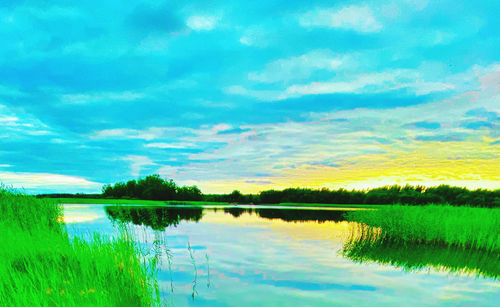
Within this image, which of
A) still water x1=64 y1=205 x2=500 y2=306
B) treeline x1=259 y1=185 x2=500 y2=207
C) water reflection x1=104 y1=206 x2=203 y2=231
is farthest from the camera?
treeline x1=259 y1=185 x2=500 y2=207

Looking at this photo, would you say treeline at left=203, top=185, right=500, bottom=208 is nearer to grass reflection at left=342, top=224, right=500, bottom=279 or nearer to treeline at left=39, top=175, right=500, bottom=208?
treeline at left=39, top=175, right=500, bottom=208

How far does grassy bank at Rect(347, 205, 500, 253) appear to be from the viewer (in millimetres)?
19109

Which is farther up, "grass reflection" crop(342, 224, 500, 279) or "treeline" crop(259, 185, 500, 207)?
"treeline" crop(259, 185, 500, 207)

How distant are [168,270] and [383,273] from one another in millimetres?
8990

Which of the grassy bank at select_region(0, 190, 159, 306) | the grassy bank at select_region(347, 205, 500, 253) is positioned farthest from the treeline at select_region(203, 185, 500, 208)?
the grassy bank at select_region(0, 190, 159, 306)

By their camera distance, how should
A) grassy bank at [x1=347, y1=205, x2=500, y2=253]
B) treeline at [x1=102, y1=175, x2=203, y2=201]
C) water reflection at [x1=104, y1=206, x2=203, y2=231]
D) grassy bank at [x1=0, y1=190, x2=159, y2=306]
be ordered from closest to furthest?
grassy bank at [x1=0, y1=190, x2=159, y2=306], grassy bank at [x1=347, y1=205, x2=500, y2=253], water reflection at [x1=104, y1=206, x2=203, y2=231], treeline at [x1=102, y1=175, x2=203, y2=201]

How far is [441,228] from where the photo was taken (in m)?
20.7

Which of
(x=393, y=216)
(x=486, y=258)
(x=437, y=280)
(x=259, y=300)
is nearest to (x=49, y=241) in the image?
(x=259, y=300)

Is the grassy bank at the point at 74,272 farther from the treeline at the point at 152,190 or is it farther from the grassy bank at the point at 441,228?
the treeline at the point at 152,190

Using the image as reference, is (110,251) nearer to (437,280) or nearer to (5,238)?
(5,238)

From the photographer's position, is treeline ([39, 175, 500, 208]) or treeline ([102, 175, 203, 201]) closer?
treeline ([39, 175, 500, 208])

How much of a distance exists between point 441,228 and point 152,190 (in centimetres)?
8984

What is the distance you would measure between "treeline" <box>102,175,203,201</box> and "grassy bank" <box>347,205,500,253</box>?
274 ft

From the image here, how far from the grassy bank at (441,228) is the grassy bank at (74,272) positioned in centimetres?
1755
